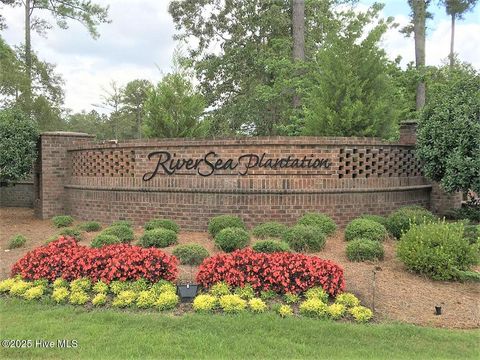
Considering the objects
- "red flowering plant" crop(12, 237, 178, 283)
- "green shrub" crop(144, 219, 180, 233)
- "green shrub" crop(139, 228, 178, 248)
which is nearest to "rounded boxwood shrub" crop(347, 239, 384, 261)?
"red flowering plant" crop(12, 237, 178, 283)

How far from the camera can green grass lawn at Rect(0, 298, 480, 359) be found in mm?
3861

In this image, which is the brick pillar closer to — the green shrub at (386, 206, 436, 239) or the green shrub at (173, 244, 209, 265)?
the green shrub at (173, 244, 209, 265)

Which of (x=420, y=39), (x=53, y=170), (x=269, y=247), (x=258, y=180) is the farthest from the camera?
(x=420, y=39)

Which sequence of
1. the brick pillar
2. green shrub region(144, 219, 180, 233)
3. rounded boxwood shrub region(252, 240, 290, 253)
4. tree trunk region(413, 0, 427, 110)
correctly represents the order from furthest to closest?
tree trunk region(413, 0, 427, 110) → the brick pillar → green shrub region(144, 219, 180, 233) → rounded boxwood shrub region(252, 240, 290, 253)

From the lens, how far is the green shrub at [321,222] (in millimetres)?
8391

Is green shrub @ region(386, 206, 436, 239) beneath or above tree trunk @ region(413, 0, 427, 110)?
beneath

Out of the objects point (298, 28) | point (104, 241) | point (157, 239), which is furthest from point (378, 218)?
point (298, 28)

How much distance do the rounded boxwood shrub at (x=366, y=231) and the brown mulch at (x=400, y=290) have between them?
0.61 ft

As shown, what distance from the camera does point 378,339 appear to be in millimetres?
4176

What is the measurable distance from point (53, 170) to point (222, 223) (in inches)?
228

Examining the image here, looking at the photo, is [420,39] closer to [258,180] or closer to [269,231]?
[258,180]

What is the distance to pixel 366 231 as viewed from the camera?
7770 millimetres

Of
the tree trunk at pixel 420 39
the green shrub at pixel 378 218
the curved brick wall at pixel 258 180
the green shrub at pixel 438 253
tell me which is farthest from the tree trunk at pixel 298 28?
the green shrub at pixel 438 253

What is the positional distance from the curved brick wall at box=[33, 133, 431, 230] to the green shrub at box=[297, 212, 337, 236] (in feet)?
1.86
